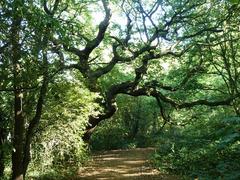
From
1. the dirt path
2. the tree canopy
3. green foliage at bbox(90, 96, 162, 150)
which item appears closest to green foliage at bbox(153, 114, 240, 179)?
the dirt path

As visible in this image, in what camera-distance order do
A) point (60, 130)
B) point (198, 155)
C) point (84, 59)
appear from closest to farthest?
point (60, 130) < point (198, 155) < point (84, 59)

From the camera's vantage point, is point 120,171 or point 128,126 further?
point 128,126

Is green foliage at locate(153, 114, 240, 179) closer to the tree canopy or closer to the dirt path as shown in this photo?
the dirt path

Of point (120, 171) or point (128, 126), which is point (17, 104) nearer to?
point (120, 171)

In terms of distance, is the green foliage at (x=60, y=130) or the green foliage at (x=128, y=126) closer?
the green foliage at (x=60, y=130)

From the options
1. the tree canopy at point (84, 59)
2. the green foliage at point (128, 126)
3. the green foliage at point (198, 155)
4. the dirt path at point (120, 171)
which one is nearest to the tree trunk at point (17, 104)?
the tree canopy at point (84, 59)

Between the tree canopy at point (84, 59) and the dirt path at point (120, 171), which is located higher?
the tree canopy at point (84, 59)

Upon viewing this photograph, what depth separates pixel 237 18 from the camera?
1522 centimetres

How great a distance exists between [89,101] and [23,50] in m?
6.54

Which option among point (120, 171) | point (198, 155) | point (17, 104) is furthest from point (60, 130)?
point (198, 155)

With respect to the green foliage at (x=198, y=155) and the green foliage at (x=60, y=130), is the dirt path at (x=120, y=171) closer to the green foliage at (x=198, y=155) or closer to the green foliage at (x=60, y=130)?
the green foliage at (x=198, y=155)

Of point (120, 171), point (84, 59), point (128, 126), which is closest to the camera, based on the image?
point (120, 171)

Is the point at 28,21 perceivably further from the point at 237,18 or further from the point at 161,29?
the point at 237,18

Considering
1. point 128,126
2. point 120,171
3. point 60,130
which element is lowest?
point 120,171
